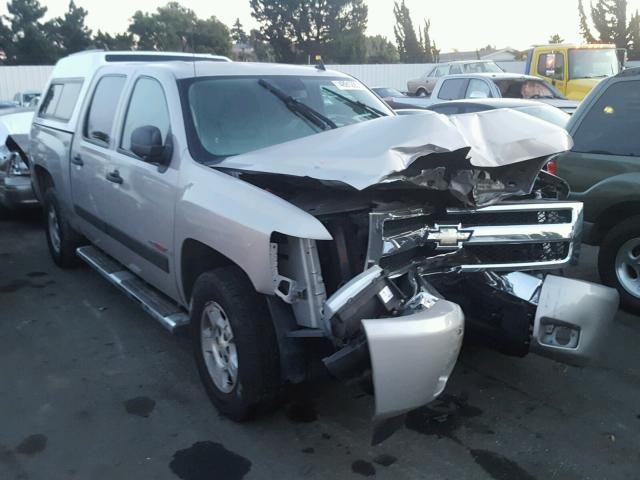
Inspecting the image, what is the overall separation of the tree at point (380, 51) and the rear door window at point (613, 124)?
5771 cm

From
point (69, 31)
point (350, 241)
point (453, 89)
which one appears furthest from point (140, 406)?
point (69, 31)

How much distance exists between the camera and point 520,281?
3.49 meters

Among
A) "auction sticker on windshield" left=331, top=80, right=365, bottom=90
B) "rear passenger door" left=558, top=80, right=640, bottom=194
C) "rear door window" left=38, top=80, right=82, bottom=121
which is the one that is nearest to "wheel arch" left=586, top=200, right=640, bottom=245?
"rear passenger door" left=558, top=80, right=640, bottom=194

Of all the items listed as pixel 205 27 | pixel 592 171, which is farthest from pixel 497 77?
pixel 205 27

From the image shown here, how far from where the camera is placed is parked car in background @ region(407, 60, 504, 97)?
1933cm

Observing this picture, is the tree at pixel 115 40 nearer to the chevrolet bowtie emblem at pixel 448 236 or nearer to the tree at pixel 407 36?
the tree at pixel 407 36

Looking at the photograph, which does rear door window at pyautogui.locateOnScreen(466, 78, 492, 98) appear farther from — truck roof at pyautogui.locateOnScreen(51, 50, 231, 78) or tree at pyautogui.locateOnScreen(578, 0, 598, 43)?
tree at pyautogui.locateOnScreen(578, 0, 598, 43)

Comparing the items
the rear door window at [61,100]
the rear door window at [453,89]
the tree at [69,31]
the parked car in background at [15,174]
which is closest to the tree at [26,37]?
the tree at [69,31]

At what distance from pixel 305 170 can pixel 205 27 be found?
40578mm

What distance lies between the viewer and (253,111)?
4363 millimetres

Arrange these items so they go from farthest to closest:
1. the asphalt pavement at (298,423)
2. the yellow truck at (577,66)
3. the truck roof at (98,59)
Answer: the yellow truck at (577,66) < the truck roof at (98,59) < the asphalt pavement at (298,423)

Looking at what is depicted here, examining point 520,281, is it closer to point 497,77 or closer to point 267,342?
point 267,342

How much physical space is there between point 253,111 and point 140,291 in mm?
1523

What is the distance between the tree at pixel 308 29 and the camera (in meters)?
56.8
